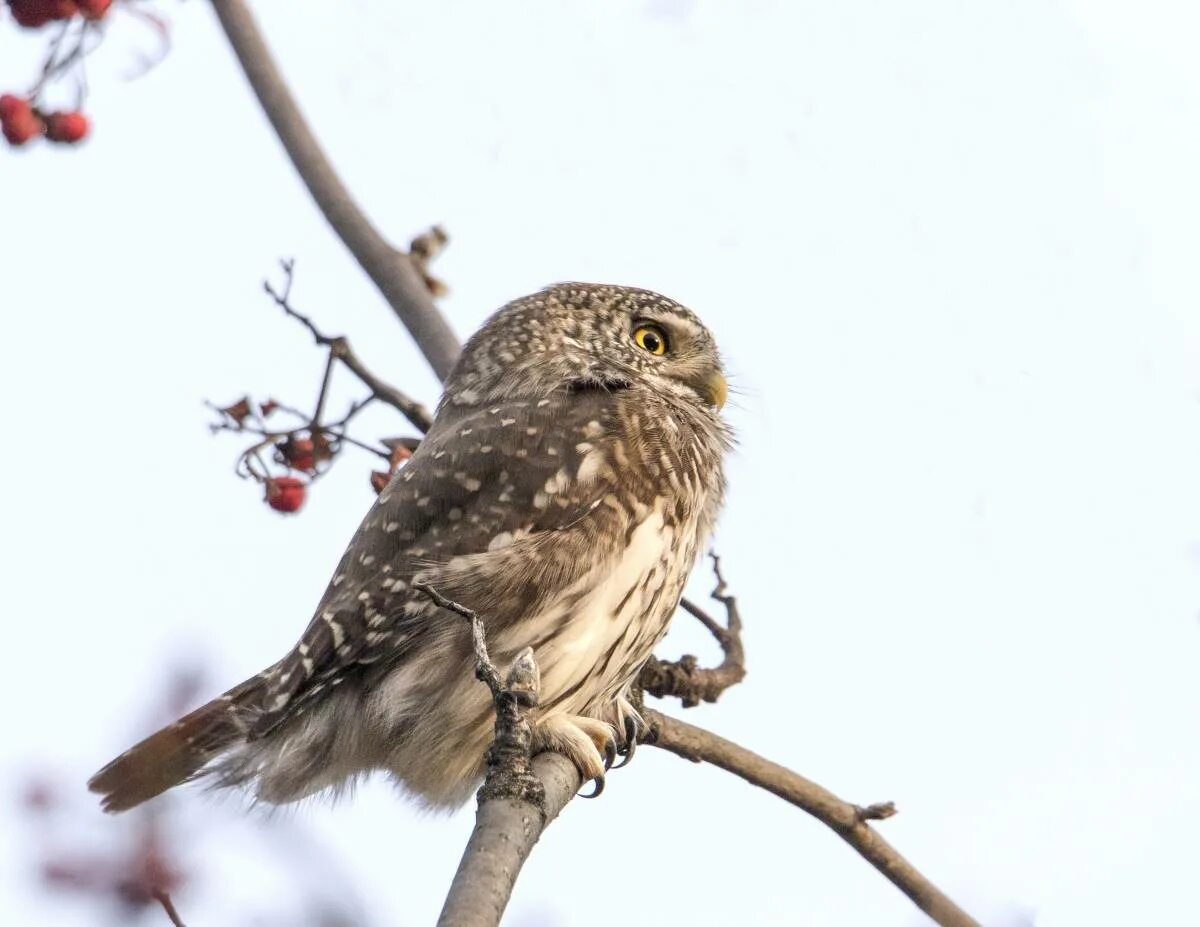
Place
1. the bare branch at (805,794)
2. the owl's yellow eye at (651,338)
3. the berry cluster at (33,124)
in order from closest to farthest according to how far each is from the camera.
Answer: the bare branch at (805,794) < the berry cluster at (33,124) < the owl's yellow eye at (651,338)

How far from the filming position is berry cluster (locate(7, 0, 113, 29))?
421 centimetres

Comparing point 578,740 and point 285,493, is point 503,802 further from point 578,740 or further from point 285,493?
point 285,493

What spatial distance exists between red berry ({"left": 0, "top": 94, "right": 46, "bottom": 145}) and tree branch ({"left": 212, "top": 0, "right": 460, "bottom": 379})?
0.68 meters

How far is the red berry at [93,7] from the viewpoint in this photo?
4262 mm

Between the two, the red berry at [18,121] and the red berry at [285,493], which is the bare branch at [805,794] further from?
the red berry at [18,121]

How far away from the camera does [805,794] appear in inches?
147

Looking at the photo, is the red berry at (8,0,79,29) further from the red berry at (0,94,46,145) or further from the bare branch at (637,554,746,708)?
the bare branch at (637,554,746,708)

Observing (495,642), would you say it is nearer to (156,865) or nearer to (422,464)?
(422,464)

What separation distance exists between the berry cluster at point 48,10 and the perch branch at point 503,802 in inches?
93.6

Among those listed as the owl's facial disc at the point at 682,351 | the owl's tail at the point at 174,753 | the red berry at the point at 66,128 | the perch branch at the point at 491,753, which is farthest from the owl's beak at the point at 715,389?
the red berry at the point at 66,128

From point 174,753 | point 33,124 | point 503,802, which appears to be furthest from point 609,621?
point 33,124

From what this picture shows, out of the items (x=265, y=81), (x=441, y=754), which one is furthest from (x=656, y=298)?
(x=441, y=754)

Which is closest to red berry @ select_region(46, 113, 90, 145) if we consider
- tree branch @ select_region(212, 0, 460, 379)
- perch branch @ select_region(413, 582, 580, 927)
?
tree branch @ select_region(212, 0, 460, 379)

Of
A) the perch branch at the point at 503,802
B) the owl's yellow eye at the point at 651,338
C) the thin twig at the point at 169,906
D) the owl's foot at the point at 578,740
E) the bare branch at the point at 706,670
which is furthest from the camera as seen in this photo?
the owl's yellow eye at the point at 651,338
